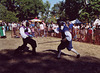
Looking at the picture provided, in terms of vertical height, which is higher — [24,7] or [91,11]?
[24,7]

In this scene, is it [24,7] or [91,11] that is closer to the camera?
[91,11]

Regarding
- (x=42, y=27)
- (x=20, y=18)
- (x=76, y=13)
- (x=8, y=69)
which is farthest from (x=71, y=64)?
(x=20, y=18)

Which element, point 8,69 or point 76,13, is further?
point 76,13

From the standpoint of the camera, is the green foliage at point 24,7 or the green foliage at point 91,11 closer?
the green foliage at point 91,11

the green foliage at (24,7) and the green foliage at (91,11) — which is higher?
the green foliage at (24,7)

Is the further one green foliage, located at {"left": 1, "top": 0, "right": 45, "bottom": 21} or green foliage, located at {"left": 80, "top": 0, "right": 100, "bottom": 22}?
green foliage, located at {"left": 1, "top": 0, "right": 45, "bottom": 21}

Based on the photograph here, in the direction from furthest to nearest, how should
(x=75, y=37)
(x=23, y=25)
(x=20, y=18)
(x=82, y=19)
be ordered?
(x=20, y=18) < (x=82, y=19) < (x=75, y=37) < (x=23, y=25)

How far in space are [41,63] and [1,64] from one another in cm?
160

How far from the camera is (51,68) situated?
4.55 m

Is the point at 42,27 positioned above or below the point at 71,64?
above

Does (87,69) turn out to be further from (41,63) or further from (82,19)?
(82,19)

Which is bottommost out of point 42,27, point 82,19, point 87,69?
point 87,69

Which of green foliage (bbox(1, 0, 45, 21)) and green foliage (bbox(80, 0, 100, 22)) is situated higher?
green foliage (bbox(1, 0, 45, 21))

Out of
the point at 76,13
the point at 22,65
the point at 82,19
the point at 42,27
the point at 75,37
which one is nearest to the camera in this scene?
the point at 22,65
